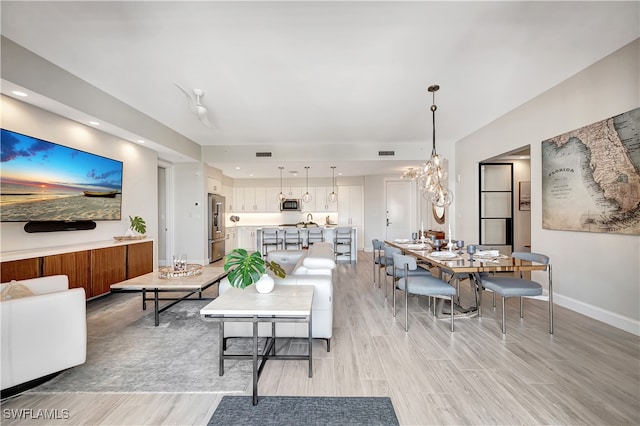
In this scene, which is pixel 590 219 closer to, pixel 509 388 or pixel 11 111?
pixel 509 388

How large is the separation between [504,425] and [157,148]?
6.13 meters

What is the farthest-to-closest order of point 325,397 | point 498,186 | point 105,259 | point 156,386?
point 498,186
point 105,259
point 156,386
point 325,397

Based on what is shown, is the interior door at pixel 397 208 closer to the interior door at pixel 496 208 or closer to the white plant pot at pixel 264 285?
the interior door at pixel 496 208

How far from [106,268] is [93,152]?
5.86 feet

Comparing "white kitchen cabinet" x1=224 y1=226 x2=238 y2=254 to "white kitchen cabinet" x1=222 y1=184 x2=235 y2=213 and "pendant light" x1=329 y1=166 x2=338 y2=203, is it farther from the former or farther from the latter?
"pendant light" x1=329 y1=166 x2=338 y2=203

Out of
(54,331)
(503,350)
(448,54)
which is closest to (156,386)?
(54,331)

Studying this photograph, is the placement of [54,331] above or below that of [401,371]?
above

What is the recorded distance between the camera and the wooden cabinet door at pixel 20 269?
253cm

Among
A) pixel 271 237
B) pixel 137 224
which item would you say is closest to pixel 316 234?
pixel 271 237

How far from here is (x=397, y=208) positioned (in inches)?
355

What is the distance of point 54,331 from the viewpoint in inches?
73.0

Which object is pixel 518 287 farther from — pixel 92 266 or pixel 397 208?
pixel 397 208

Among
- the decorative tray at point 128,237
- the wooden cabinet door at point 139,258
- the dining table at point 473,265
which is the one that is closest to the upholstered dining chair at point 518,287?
the dining table at point 473,265

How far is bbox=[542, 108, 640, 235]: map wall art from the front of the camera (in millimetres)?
2695
